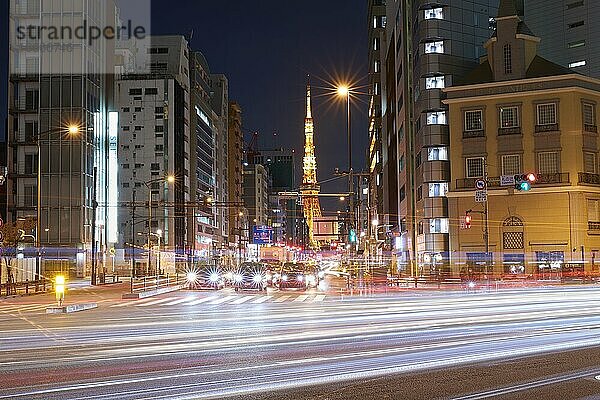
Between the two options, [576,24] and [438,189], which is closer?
[438,189]

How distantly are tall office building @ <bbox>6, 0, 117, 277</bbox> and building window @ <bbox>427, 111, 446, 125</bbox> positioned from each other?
1392 inches

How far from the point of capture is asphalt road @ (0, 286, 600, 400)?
11.6 meters

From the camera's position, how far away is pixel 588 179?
206 ft

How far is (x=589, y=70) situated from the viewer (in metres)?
81.0

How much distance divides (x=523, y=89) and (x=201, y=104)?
8336 centimetres

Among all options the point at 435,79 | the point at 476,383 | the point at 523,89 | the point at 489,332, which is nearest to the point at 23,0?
the point at 435,79

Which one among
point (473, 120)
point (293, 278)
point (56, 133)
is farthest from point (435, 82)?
point (56, 133)

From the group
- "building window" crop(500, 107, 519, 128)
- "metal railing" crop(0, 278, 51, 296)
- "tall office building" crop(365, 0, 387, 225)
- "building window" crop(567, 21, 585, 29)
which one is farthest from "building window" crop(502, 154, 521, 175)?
"tall office building" crop(365, 0, 387, 225)

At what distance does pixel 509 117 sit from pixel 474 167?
507cm

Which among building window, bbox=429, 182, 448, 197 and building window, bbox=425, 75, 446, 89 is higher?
building window, bbox=425, 75, 446, 89

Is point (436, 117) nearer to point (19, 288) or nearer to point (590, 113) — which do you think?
point (590, 113)

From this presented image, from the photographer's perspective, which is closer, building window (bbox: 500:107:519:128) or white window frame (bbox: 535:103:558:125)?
white window frame (bbox: 535:103:558:125)

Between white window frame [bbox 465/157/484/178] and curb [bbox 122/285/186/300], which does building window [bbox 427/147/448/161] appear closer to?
white window frame [bbox 465/157/484/178]

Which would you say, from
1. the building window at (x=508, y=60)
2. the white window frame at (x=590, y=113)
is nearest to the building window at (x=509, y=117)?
the building window at (x=508, y=60)
